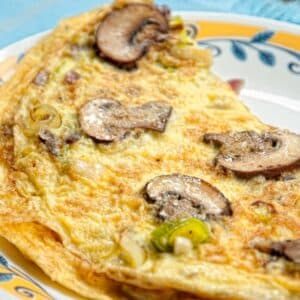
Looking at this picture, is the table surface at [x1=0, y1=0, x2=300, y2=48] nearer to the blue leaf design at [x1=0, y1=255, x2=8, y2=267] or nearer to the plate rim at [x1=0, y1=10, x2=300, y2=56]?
the plate rim at [x1=0, y1=10, x2=300, y2=56]

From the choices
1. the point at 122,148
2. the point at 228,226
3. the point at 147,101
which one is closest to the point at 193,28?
the point at 147,101

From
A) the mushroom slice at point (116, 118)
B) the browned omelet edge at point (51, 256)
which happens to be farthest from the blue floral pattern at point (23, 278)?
the mushroom slice at point (116, 118)

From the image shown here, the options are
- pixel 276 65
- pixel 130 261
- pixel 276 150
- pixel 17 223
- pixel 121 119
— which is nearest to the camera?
pixel 130 261

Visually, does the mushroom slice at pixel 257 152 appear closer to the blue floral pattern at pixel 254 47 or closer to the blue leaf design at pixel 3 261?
the blue leaf design at pixel 3 261

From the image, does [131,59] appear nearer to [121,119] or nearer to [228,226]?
[121,119]

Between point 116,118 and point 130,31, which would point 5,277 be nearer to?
point 116,118

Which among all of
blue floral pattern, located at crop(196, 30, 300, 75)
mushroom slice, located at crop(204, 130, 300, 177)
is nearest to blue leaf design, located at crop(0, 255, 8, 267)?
mushroom slice, located at crop(204, 130, 300, 177)

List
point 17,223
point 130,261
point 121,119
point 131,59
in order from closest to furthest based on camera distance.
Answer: point 130,261
point 17,223
point 121,119
point 131,59
